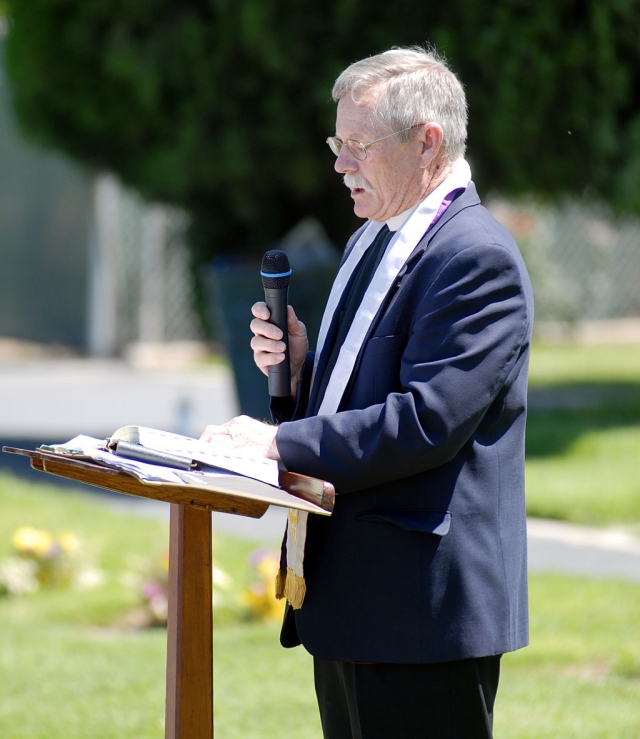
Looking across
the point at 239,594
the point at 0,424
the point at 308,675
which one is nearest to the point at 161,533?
the point at 239,594

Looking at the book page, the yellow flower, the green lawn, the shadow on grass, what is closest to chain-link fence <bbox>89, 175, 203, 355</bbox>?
the green lawn

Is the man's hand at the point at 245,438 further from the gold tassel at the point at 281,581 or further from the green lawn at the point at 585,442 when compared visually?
the green lawn at the point at 585,442

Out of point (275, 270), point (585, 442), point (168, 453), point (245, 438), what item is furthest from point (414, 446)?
point (585, 442)

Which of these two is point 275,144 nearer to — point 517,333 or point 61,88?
point 61,88

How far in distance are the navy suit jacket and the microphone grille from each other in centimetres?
28

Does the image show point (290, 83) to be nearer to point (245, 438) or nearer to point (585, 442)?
point (585, 442)

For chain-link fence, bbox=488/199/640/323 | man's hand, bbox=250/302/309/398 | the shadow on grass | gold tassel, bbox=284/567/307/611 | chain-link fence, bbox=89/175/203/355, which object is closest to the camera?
gold tassel, bbox=284/567/307/611

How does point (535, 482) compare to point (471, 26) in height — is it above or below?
below

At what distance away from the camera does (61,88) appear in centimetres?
873

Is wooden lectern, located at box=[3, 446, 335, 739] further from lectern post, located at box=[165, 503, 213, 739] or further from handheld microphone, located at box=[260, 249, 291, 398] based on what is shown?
handheld microphone, located at box=[260, 249, 291, 398]

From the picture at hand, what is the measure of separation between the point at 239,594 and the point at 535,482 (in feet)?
9.06

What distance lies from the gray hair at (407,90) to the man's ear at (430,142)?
1cm

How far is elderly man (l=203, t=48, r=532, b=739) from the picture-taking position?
79.4 inches

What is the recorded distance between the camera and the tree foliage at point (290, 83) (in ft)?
24.6
